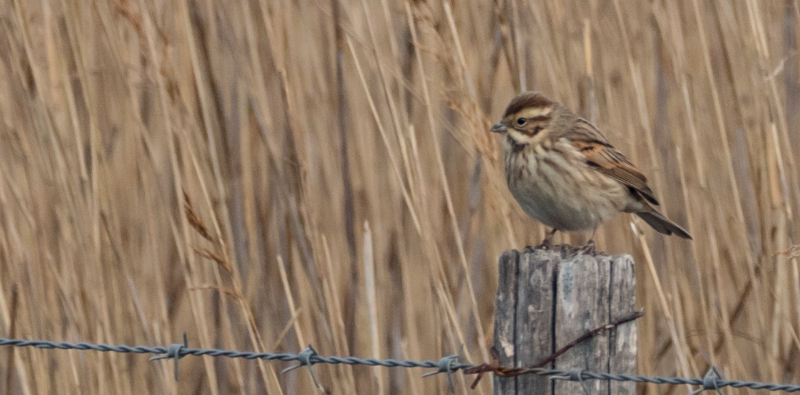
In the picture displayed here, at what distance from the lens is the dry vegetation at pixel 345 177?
2.41 meters

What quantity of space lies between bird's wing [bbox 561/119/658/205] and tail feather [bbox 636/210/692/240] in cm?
4

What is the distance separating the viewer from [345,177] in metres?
2.80

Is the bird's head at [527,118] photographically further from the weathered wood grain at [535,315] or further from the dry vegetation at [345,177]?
the weathered wood grain at [535,315]

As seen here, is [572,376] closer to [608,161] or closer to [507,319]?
[507,319]

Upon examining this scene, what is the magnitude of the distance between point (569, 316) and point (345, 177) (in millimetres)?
→ 1401

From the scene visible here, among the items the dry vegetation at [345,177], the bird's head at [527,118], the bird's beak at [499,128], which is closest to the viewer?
the dry vegetation at [345,177]

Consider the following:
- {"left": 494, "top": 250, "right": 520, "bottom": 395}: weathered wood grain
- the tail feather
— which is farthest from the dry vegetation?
{"left": 494, "top": 250, "right": 520, "bottom": 395}: weathered wood grain

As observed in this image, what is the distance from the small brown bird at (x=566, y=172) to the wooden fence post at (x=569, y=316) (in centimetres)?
100

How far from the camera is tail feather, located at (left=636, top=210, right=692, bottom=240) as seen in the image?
2562 millimetres

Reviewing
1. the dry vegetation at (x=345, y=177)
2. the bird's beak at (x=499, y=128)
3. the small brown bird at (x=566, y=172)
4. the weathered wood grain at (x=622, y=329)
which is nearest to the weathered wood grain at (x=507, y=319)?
the weathered wood grain at (x=622, y=329)

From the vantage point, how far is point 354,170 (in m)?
2.82

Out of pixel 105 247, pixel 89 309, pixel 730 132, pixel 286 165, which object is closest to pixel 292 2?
pixel 286 165

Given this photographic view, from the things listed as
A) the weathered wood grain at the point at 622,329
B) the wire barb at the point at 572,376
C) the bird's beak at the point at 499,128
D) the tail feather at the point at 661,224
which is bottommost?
the wire barb at the point at 572,376

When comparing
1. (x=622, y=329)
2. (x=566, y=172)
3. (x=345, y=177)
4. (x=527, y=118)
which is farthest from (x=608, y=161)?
(x=622, y=329)
